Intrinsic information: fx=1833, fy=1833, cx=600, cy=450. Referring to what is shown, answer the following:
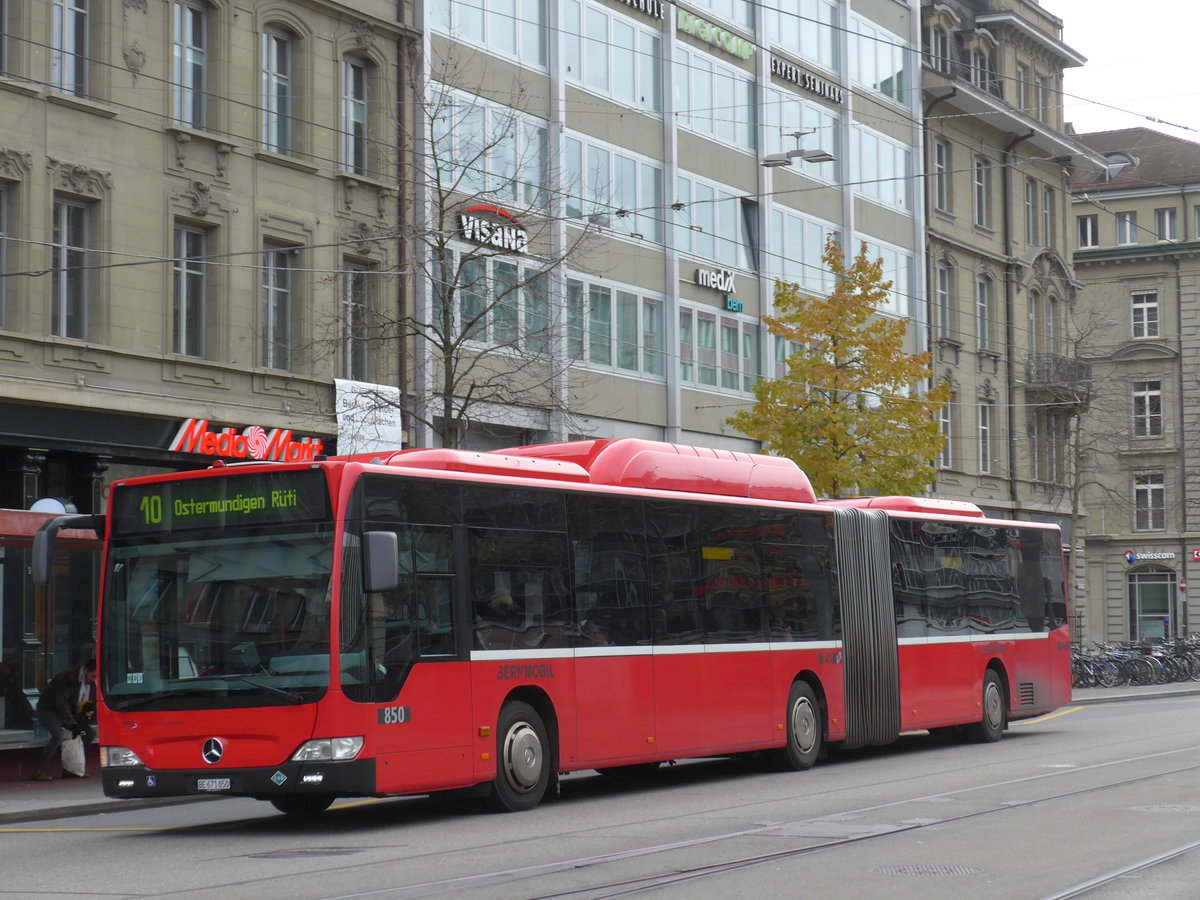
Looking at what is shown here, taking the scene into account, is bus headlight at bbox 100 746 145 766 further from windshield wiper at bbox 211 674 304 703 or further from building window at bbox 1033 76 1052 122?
building window at bbox 1033 76 1052 122

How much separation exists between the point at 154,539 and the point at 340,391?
13369 mm

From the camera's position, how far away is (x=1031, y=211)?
54.8m

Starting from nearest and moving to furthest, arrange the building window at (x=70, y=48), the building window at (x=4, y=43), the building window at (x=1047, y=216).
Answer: the building window at (x=4, y=43), the building window at (x=70, y=48), the building window at (x=1047, y=216)

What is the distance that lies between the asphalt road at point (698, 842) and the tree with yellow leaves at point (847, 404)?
14.8 meters

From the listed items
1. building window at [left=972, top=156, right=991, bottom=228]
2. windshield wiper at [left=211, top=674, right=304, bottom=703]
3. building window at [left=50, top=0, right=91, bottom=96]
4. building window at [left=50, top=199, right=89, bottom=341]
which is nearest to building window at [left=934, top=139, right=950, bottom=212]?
building window at [left=972, top=156, right=991, bottom=228]

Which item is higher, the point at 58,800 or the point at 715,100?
the point at 715,100

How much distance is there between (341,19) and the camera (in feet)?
95.0

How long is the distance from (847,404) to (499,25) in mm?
10018

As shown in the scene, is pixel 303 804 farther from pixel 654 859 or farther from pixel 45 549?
pixel 654 859

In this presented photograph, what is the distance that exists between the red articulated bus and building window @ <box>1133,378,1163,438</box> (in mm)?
54046

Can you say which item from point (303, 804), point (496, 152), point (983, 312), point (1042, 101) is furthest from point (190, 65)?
point (1042, 101)

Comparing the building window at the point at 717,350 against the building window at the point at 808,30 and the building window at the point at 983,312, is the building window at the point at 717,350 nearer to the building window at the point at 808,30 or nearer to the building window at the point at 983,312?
the building window at the point at 808,30

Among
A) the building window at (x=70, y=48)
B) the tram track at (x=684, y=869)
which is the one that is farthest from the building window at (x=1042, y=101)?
the tram track at (x=684, y=869)

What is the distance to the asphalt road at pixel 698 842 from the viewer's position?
34.6ft
